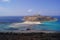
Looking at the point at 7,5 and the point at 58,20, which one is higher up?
the point at 7,5

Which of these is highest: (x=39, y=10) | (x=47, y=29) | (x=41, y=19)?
(x=39, y=10)

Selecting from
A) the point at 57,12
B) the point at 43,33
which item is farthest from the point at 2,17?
the point at 57,12

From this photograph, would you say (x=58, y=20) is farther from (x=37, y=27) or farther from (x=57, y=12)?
(x=37, y=27)

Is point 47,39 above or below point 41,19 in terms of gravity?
below

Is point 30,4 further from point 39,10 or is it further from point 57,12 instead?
point 57,12

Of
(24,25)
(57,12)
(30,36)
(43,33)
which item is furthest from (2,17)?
(57,12)

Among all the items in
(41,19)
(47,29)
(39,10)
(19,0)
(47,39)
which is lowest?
(47,39)

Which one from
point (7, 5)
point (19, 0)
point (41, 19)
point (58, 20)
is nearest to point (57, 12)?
point (58, 20)
